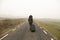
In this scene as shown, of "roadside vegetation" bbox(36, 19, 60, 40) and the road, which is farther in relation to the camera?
"roadside vegetation" bbox(36, 19, 60, 40)

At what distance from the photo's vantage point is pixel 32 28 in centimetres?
2216

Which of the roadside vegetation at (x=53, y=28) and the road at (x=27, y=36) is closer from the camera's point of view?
the road at (x=27, y=36)

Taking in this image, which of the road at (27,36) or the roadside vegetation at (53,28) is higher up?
the road at (27,36)

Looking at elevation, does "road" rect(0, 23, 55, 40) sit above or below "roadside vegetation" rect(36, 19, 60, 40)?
above

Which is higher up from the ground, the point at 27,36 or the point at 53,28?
the point at 27,36

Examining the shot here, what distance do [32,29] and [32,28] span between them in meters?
0.24

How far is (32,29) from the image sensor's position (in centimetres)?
2234

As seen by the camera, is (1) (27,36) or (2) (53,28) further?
(2) (53,28)
